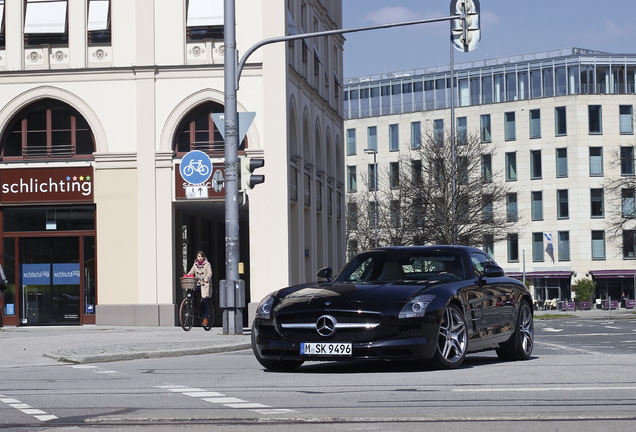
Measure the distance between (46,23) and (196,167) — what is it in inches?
244

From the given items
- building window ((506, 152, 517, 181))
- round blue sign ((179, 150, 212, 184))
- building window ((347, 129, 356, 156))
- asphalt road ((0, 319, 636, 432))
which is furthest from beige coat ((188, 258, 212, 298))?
building window ((347, 129, 356, 156))

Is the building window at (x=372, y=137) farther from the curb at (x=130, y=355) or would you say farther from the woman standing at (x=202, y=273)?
the curb at (x=130, y=355)

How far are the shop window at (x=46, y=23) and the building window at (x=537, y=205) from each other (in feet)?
209

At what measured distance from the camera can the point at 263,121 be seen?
32500 millimetres

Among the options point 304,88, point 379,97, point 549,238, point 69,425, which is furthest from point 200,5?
point 379,97

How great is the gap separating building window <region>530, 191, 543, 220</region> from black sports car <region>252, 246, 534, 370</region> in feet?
Result: 261

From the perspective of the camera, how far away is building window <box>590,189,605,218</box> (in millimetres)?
91188

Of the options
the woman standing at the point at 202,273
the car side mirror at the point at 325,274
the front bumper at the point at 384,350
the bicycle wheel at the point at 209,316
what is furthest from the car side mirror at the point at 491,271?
the woman standing at the point at 202,273

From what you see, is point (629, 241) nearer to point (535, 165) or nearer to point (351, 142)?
point (535, 165)

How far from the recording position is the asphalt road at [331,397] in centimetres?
817

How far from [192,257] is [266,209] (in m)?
5.15

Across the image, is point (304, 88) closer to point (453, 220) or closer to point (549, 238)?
point (453, 220)

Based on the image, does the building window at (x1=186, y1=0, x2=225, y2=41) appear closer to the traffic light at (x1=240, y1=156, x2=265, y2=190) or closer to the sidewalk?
the traffic light at (x1=240, y1=156, x2=265, y2=190)

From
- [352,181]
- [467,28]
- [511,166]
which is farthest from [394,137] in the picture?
[467,28]
